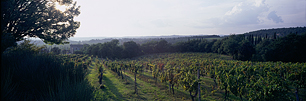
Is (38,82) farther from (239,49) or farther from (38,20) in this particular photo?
(239,49)

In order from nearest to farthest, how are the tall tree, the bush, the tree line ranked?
1. the bush
2. the tall tree
3. the tree line

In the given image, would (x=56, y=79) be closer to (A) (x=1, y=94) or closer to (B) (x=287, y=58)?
(A) (x=1, y=94)

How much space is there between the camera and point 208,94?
11914 millimetres

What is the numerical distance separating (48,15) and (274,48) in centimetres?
3903

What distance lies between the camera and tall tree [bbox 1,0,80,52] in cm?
604

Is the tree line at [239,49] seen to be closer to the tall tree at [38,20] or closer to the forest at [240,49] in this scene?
the forest at [240,49]

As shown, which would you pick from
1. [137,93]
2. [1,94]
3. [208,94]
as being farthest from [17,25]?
[208,94]

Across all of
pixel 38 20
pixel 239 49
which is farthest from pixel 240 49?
pixel 38 20

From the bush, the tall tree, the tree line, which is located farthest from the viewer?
the tree line

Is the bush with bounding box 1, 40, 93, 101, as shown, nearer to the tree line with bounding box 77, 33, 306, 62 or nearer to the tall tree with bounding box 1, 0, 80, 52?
the tall tree with bounding box 1, 0, 80, 52

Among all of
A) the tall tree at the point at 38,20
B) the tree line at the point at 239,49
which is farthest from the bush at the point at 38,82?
the tree line at the point at 239,49

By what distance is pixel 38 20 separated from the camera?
816 centimetres

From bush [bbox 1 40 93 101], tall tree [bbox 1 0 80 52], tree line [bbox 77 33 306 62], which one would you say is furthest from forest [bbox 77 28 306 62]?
bush [bbox 1 40 93 101]

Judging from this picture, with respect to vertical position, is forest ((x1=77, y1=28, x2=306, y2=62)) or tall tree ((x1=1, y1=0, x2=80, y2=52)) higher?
tall tree ((x1=1, y1=0, x2=80, y2=52))
